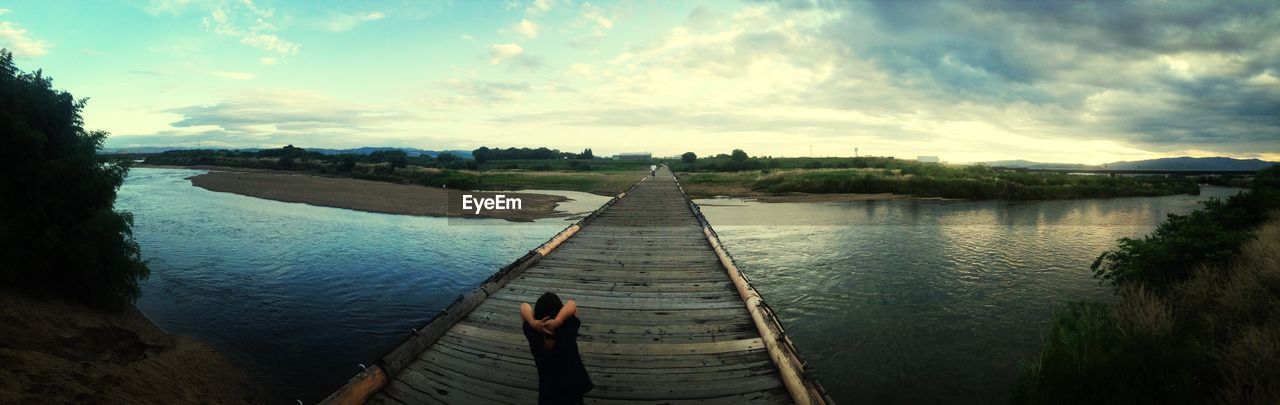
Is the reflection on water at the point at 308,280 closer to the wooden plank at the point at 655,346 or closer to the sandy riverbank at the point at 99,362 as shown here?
the sandy riverbank at the point at 99,362

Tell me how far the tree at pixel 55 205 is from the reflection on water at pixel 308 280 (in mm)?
1574

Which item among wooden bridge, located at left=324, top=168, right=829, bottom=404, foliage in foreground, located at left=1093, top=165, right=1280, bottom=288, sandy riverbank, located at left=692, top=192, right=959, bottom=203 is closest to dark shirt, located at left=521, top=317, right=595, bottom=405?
wooden bridge, located at left=324, top=168, right=829, bottom=404

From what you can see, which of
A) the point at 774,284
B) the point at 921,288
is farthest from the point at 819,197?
the point at 774,284

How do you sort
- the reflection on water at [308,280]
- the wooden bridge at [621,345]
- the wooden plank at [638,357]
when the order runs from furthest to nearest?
the reflection on water at [308,280]
the wooden plank at [638,357]
the wooden bridge at [621,345]

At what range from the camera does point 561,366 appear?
4219 millimetres

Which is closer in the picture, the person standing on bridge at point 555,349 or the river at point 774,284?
the person standing on bridge at point 555,349

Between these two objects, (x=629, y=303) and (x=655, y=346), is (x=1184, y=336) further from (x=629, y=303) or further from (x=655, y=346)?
(x=629, y=303)

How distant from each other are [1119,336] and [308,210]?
1443 inches

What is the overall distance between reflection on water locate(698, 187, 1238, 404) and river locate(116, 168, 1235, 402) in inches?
2.0

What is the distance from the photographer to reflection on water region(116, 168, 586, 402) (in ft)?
32.2

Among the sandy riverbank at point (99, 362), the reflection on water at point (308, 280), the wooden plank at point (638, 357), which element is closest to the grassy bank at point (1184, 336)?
the wooden plank at point (638, 357)

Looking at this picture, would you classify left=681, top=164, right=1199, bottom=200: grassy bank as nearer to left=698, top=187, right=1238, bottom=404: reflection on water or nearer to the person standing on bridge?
left=698, top=187, right=1238, bottom=404: reflection on water

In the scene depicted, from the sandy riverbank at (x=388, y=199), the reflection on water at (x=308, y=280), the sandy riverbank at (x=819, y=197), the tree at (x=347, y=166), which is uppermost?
the tree at (x=347, y=166)

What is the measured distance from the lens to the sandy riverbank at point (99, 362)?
6121mm
